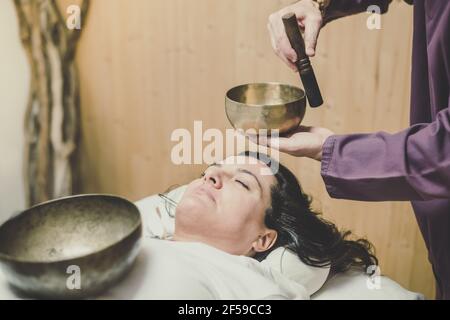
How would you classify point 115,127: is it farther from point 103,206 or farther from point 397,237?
point 397,237

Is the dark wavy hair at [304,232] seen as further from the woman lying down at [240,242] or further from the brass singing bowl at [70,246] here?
the brass singing bowl at [70,246]

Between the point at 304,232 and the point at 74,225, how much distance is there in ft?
1.80

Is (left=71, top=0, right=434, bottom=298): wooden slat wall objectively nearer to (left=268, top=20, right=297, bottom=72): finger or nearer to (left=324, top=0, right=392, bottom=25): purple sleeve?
(left=324, top=0, right=392, bottom=25): purple sleeve

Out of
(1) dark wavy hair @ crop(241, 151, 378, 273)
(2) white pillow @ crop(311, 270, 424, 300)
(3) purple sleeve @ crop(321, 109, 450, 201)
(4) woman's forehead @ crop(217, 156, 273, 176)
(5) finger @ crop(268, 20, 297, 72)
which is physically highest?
(5) finger @ crop(268, 20, 297, 72)

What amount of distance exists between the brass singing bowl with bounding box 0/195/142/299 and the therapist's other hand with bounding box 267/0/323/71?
47cm

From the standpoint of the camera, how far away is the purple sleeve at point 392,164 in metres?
0.96

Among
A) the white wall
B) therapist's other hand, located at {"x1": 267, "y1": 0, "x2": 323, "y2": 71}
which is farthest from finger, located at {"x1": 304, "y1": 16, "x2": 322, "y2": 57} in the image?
the white wall

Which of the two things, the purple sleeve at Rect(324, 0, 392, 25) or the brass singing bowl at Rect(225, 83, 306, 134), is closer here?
the brass singing bowl at Rect(225, 83, 306, 134)

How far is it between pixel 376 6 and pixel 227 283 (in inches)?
31.1

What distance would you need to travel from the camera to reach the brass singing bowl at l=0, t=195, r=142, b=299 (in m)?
0.87

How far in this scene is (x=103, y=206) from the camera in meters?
1.11

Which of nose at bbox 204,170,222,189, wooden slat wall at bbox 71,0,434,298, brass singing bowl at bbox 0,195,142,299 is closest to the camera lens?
brass singing bowl at bbox 0,195,142,299

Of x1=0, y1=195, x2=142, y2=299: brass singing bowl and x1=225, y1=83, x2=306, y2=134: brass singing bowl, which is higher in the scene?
x1=225, y1=83, x2=306, y2=134: brass singing bowl

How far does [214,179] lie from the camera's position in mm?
1285
